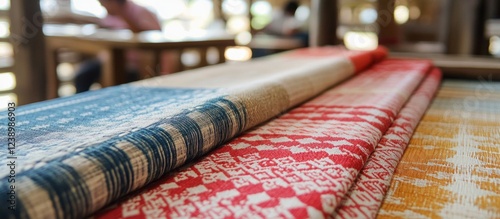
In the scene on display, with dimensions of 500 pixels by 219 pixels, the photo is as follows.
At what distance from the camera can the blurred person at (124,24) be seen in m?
3.35

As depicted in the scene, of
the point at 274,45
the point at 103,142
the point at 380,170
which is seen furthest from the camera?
the point at 274,45

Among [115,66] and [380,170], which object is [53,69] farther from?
[380,170]

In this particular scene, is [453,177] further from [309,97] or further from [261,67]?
[261,67]

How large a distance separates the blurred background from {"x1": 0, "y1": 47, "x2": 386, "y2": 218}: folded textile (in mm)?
659

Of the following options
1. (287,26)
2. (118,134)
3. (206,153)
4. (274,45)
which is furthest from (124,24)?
(287,26)

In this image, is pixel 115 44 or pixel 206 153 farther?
pixel 115 44

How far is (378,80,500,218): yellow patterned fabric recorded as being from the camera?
30.3 inches

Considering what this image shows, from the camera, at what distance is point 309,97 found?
1478mm

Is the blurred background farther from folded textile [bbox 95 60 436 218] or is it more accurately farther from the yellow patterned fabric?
the yellow patterned fabric

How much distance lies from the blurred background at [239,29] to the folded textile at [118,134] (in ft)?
2.16

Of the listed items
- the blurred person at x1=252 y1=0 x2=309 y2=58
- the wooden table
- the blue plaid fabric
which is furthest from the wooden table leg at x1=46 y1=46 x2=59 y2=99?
the blurred person at x1=252 y1=0 x2=309 y2=58

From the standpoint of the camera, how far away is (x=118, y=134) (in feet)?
2.41

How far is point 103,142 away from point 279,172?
276mm

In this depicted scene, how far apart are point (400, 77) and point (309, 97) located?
57 cm
